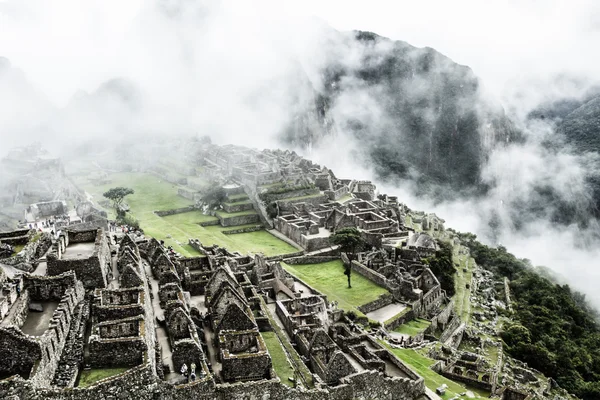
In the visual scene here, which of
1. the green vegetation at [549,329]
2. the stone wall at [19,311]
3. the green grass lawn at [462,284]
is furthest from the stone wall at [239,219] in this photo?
the stone wall at [19,311]

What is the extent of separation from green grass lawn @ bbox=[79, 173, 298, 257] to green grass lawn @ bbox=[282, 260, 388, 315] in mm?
4558

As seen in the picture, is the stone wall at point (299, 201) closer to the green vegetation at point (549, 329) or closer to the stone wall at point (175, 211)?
the stone wall at point (175, 211)

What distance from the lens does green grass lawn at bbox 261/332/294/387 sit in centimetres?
2551

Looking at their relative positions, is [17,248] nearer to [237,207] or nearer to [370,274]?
[370,274]

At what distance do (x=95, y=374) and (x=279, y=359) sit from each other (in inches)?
375

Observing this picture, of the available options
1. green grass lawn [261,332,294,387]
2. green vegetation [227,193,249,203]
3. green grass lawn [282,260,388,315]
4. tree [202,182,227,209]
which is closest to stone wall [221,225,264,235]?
green vegetation [227,193,249,203]

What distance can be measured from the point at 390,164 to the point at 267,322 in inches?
5806

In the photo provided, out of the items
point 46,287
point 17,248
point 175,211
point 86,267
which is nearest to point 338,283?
point 86,267

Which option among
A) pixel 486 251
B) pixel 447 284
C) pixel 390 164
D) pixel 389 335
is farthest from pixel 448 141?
pixel 389 335

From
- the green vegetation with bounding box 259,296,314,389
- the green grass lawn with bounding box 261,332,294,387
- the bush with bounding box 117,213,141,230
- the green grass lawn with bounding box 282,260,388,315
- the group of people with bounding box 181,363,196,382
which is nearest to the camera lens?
the group of people with bounding box 181,363,196,382

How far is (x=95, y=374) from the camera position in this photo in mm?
20438

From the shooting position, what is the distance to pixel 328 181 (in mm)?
77938

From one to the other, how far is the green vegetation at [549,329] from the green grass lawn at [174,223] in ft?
80.0

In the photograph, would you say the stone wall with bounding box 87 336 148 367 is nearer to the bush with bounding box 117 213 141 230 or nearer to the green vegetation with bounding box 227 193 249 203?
the bush with bounding box 117 213 141 230
